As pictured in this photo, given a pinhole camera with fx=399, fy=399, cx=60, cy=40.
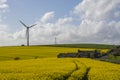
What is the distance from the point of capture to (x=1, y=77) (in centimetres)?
2895

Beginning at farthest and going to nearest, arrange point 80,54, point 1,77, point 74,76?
point 80,54, point 74,76, point 1,77

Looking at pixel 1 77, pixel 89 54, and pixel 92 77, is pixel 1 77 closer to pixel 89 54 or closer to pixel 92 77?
pixel 92 77

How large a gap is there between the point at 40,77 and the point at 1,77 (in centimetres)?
284

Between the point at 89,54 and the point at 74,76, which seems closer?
the point at 74,76

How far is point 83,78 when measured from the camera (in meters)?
31.6

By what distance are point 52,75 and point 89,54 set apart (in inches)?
2644

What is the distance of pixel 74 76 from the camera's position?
103ft

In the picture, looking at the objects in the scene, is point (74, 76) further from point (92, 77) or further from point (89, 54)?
point (89, 54)

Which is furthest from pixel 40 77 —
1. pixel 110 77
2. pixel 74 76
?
pixel 110 77

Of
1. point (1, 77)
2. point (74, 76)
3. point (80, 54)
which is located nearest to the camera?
point (1, 77)

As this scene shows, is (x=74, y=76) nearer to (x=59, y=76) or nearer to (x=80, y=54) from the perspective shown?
(x=59, y=76)

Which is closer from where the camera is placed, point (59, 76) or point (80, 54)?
point (59, 76)

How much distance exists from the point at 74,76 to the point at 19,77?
4588 mm

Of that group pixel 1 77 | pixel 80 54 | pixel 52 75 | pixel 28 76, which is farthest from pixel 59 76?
pixel 80 54
